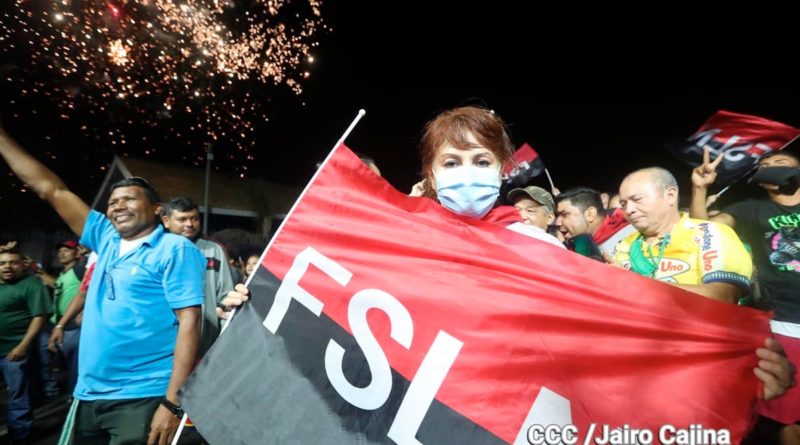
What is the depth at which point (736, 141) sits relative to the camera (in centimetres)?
409

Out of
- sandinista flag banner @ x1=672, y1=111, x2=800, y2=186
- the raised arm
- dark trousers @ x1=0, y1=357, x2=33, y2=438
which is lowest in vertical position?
dark trousers @ x1=0, y1=357, x2=33, y2=438

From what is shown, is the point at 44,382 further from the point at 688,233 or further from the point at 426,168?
the point at 688,233

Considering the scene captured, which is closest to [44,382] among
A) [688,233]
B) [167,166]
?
[688,233]

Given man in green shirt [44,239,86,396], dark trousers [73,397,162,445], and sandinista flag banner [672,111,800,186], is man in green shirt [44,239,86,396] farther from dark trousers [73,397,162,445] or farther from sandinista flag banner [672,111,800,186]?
sandinista flag banner [672,111,800,186]

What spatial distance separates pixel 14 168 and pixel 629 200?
3.85 meters

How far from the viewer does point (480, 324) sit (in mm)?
1816

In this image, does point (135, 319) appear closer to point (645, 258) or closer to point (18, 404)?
point (645, 258)

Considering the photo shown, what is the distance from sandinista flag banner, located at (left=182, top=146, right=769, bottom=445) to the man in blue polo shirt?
2.99 feet

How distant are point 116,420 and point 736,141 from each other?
500 centimetres

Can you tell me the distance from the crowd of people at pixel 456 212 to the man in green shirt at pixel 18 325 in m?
2.82

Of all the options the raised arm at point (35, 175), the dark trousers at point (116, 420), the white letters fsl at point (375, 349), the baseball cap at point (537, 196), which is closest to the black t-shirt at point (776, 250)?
the baseball cap at point (537, 196)

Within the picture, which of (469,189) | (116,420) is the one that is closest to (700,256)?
(469,189)

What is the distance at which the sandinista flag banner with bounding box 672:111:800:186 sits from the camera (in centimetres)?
Answer: 395

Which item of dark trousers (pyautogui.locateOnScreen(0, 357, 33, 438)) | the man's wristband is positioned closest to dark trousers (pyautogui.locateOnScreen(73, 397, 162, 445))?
the man's wristband
